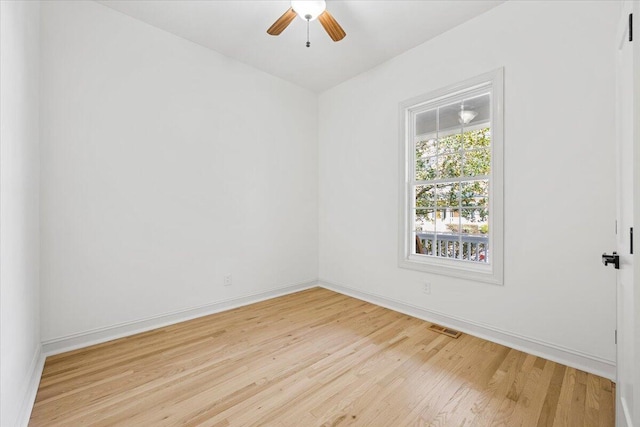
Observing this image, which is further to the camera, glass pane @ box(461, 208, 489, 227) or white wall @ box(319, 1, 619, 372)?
glass pane @ box(461, 208, 489, 227)

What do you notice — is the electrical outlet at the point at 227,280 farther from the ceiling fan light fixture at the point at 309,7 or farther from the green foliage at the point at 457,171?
the ceiling fan light fixture at the point at 309,7

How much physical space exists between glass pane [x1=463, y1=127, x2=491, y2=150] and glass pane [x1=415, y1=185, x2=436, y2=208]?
1.84 ft

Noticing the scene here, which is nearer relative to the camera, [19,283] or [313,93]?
[19,283]

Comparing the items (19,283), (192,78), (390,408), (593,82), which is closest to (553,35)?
(593,82)

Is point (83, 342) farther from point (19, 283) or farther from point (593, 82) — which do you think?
point (593, 82)

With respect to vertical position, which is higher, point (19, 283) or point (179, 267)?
point (19, 283)

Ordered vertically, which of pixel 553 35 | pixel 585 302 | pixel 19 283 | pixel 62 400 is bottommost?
pixel 62 400

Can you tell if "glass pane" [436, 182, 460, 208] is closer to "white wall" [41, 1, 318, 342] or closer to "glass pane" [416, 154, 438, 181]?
"glass pane" [416, 154, 438, 181]

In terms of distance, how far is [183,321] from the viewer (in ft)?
9.52

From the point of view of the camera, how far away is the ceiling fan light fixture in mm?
2203

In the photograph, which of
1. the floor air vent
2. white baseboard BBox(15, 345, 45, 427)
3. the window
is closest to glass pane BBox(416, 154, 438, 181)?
the window

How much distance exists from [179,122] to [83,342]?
7.20 ft

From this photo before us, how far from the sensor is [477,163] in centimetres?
273

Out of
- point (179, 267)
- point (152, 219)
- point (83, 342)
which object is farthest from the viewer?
point (179, 267)
